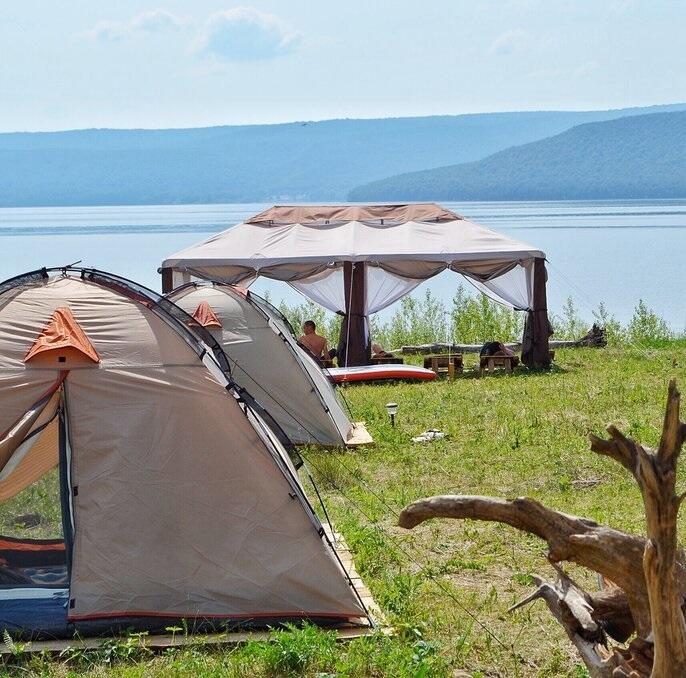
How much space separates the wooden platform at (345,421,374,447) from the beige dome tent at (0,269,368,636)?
16.7 feet

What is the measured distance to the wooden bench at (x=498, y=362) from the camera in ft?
61.4

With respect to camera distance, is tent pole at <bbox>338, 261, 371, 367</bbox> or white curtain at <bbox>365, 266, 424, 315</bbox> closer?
tent pole at <bbox>338, 261, 371, 367</bbox>

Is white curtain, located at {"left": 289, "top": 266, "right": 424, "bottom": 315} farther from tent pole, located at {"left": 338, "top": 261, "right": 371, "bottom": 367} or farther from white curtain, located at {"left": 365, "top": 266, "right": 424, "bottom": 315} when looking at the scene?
tent pole, located at {"left": 338, "top": 261, "right": 371, "bottom": 367}

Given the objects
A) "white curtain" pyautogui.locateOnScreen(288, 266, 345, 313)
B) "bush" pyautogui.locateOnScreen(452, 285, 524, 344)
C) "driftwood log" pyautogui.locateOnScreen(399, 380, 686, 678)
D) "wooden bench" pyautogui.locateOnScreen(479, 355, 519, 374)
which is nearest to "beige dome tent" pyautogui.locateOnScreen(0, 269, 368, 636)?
"driftwood log" pyautogui.locateOnScreen(399, 380, 686, 678)

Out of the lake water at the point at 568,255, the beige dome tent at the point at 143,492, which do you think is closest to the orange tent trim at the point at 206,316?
the beige dome tent at the point at 143,492

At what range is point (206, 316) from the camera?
12.2m

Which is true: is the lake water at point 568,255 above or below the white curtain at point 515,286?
below

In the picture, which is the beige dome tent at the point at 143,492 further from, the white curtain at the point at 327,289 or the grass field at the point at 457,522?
the white curtain at the point at 327,289

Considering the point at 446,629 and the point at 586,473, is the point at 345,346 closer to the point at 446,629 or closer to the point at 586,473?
the point at 586,473

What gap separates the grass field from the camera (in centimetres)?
591

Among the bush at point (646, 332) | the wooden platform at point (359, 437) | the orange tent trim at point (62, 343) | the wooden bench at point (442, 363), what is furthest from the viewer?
the bush at point (646, 332)

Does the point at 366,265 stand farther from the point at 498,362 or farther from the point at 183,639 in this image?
the point at 183,639

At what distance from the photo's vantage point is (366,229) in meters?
20.8

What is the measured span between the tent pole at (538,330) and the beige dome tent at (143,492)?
12485 millimetres
